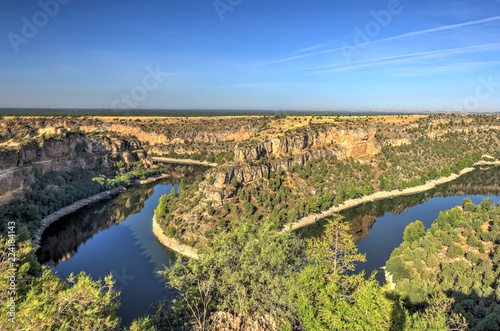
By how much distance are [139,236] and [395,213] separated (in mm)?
50377

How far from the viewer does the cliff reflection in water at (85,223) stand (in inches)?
1576

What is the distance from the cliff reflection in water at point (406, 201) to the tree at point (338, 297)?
31.5m

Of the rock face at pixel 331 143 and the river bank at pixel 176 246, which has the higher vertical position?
the rock face at pixel 331 143

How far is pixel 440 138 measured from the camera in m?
90.5

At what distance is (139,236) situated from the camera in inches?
1757

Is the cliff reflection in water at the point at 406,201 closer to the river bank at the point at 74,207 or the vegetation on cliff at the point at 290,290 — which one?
the vegetation on cliff at the point at 290,290

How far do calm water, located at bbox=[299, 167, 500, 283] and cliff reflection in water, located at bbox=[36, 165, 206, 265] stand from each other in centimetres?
3623

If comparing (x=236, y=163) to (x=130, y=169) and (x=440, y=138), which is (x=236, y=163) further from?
(x=440, y=138)

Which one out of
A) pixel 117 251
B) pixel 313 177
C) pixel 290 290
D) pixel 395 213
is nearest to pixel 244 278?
pixel 290 290

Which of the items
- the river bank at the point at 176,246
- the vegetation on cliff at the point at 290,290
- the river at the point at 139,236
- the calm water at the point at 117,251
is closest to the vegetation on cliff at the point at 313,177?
the river bank at the point at 176,246

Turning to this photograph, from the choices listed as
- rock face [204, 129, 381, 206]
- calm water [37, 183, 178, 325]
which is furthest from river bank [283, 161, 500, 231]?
calm water [37, 183, 178, 325]

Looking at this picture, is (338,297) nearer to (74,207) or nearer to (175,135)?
(74,207)

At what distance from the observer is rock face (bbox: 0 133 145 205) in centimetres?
4981

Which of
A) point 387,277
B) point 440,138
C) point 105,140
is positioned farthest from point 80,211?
point 440,138
